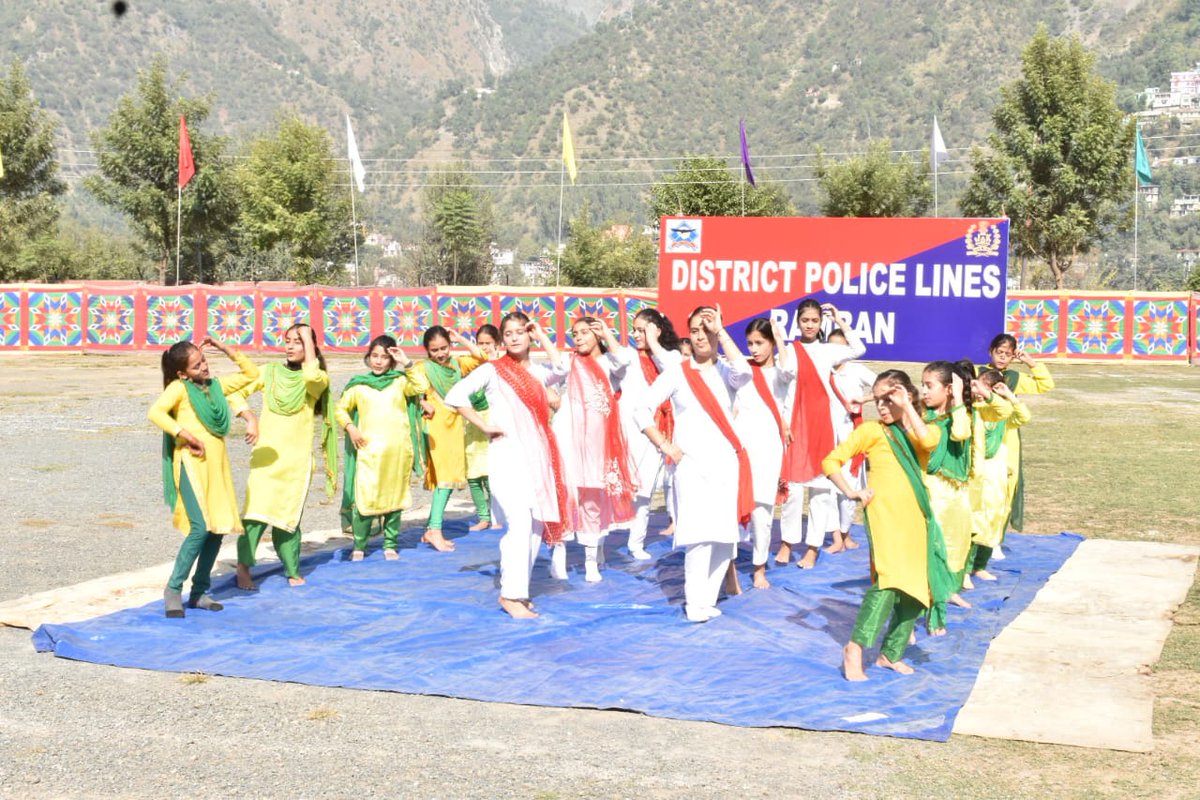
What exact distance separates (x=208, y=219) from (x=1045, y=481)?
129 feet

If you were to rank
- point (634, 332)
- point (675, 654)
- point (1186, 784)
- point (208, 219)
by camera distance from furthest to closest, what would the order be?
1. point (208, 219)
2. point (634, 332)
3. point (675, 654)
4. point (1186, 784)

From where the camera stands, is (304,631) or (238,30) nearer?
(304,631)

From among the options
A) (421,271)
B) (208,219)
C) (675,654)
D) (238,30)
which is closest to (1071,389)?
(675,654)

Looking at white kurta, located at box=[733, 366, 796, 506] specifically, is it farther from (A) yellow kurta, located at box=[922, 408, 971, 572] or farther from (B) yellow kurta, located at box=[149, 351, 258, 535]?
(B) yellow kurta, located at box=[149, 351, 258, 535]

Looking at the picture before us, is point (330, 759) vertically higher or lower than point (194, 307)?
lower

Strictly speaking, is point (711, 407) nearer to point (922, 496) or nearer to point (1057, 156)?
point (922, 496)

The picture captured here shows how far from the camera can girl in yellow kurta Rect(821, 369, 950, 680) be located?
19.8 feet

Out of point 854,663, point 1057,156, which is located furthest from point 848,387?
point 1057,156

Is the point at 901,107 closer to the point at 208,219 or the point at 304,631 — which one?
the point at 208,219

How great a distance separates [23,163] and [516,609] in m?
39.2

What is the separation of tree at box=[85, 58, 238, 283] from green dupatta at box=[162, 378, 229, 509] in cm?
3910

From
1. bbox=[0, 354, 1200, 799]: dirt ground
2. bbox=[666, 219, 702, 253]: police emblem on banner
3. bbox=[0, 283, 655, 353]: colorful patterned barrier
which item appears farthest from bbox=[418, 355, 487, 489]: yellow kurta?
bbox=[0, 283, 655, 353]: colorful patterned barrier

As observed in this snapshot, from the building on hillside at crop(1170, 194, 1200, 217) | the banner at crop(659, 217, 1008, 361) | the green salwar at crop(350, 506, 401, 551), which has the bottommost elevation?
the green salwar at crop(350, 506, 401, 551)

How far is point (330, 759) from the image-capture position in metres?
5.06
